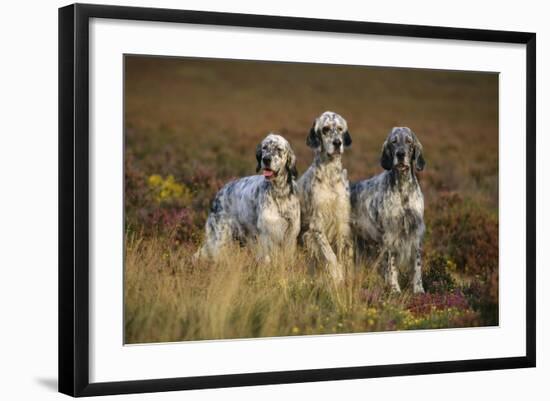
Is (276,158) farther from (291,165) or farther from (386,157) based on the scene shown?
(386,157)

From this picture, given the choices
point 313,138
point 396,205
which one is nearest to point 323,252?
point 396,205

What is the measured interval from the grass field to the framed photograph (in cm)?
2

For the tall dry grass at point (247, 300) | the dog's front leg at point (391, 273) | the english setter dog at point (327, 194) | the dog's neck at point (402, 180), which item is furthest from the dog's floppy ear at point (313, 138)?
the dog's front leg at point (391, 273)

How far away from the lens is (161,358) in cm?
1134

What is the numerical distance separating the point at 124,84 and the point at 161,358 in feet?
8.10

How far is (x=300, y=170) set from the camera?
12.9 metres

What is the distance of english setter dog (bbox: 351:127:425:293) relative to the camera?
42.3ft

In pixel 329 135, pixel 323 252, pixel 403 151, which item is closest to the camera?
pixel 323 252

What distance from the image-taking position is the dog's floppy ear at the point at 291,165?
12.6 m

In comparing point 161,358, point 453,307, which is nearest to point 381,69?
point 453,307

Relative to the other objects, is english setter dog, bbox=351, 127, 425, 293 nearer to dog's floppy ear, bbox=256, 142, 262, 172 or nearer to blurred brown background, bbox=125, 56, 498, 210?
blurred brown background, bbox=125, 56, 498, 210

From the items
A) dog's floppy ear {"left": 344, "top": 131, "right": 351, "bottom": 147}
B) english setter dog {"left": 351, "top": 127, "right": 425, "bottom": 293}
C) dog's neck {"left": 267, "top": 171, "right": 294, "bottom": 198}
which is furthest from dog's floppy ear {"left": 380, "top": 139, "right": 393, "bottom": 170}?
dog's neck {"left": 267, "top": 171, "right": 294, "bottom": 198}

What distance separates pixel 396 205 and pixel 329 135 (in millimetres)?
1033

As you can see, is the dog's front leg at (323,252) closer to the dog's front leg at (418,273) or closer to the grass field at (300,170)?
the grass field at (300,170)
